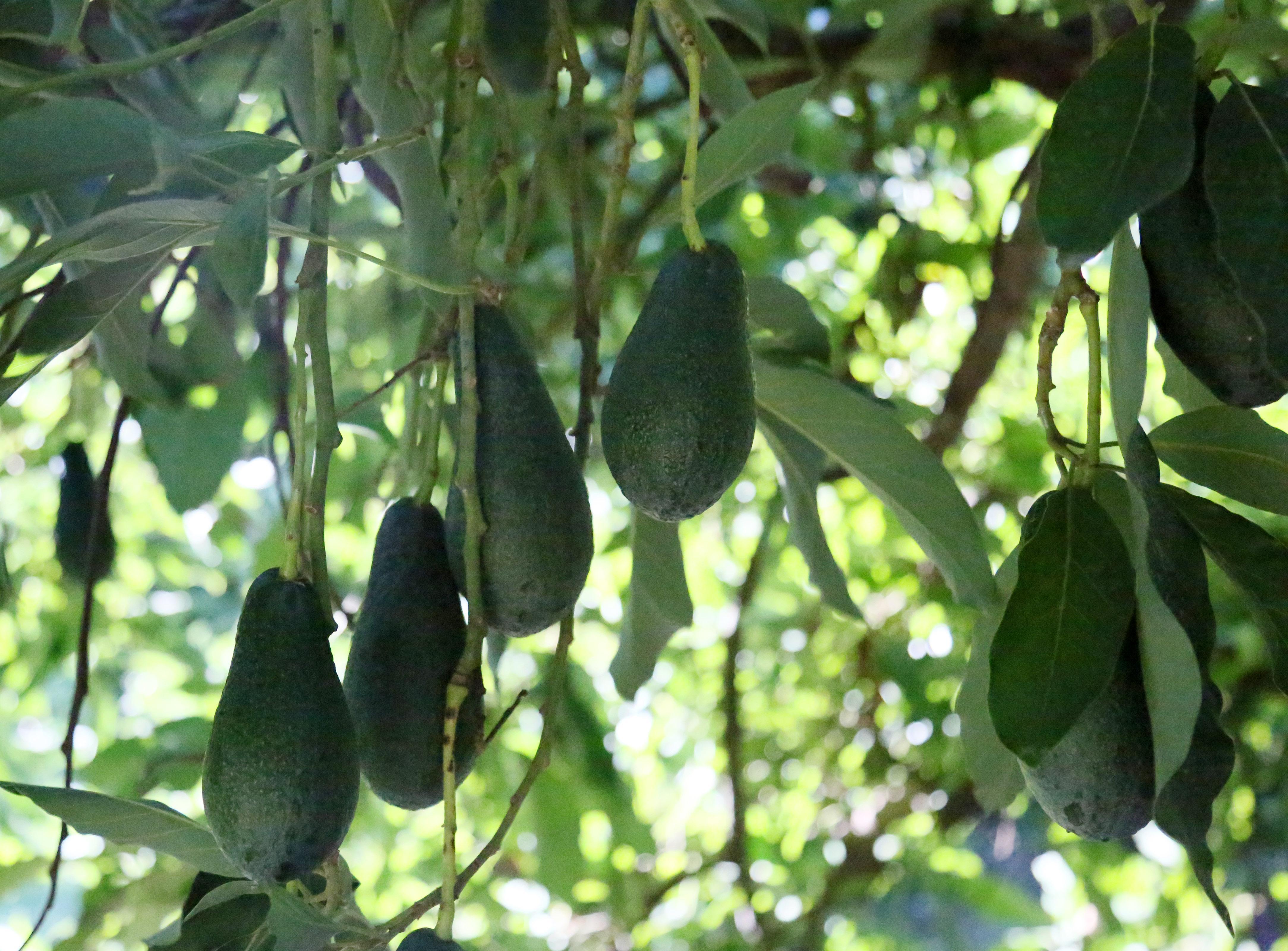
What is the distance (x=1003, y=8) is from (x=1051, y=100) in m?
0.58

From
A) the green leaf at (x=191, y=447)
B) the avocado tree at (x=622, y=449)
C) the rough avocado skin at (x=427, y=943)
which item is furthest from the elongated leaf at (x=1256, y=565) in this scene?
the green leaf at (x=191, y=447)

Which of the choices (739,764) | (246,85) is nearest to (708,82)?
(246,85)

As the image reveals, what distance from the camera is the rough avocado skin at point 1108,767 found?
0.51 m

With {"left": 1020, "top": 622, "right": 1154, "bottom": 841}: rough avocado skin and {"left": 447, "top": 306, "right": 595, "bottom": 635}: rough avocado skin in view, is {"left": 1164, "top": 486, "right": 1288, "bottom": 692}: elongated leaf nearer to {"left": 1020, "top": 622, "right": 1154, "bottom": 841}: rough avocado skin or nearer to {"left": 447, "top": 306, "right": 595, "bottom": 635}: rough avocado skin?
{"left": 1020, "top": 622, "right": 1154, "bottom": 841}: rough avocado skin

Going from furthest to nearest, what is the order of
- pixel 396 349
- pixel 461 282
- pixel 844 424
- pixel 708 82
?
pixel 396 349 → pixel 708 82 → pixel 844 424 → pixel 461 282

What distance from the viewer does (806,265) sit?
199 centimetres

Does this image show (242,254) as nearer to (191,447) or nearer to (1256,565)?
(1256,565)

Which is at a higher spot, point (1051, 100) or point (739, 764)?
point (1051, 100)

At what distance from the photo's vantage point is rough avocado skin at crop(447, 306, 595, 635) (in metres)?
0.57

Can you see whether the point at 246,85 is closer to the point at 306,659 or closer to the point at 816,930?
the point at 306,659

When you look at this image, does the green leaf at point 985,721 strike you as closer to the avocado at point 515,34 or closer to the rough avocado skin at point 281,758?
the rough avocado skin at point 281,758

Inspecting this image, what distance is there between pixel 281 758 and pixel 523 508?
0.50 feet

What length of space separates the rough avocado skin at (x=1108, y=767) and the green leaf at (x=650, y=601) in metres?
0.30

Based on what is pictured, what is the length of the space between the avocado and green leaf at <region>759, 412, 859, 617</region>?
14.0 inches
